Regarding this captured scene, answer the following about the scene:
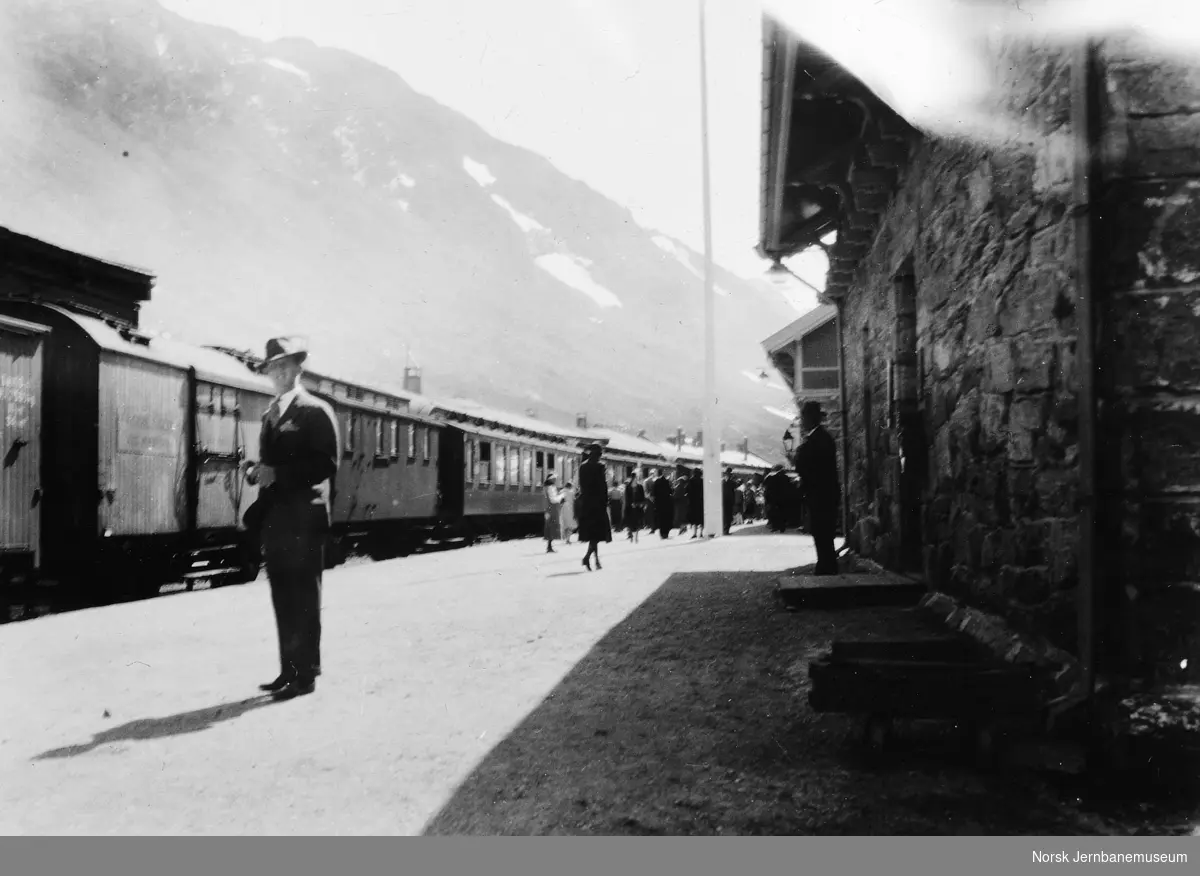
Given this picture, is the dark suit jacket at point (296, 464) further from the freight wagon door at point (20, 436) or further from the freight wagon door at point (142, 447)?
the freight wagon door at point (142, 447)

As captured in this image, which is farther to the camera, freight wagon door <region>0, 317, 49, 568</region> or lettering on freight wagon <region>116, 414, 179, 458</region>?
lettering on freight wagon <region>116, 414, 179, 458</region>

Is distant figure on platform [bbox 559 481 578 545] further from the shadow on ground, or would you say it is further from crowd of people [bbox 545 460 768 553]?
the shadow on ground

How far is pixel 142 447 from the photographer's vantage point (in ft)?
34.5

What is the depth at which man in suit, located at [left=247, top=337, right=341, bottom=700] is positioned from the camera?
16.3 feet

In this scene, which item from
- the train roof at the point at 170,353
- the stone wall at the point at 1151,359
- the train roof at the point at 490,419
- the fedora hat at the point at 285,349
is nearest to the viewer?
the stone wall at the point at 1151,359

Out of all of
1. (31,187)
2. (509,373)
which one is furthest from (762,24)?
(509,373)

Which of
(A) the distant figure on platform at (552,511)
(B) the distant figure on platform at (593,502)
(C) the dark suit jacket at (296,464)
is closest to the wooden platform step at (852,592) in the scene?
(C) the dark suit jacket at (296,464)

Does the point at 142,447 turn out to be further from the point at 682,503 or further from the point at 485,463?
the point at 682,503

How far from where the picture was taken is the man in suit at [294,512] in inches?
195

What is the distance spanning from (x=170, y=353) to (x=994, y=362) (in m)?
9.09

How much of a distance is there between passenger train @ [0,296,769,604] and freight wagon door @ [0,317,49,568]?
16 millimetres

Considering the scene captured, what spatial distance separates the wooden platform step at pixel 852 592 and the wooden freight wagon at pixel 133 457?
250 inches

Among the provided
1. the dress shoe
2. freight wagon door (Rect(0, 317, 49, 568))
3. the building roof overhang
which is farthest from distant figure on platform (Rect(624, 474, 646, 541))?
the dress shoe

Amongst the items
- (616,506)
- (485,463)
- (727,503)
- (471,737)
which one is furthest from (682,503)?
(471,737)
